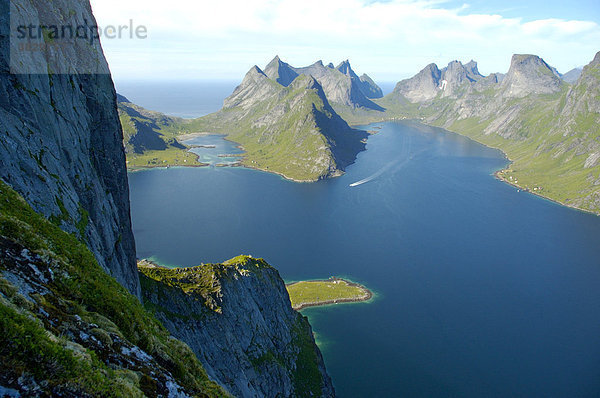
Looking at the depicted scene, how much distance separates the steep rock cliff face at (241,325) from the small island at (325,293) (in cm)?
4049

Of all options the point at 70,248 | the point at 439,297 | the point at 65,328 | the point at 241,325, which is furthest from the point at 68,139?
the point at 439,297

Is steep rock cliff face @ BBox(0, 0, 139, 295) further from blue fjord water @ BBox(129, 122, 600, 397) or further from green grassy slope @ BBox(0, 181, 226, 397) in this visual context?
blue fjord water @ BBox(129, 122, 600, 397)

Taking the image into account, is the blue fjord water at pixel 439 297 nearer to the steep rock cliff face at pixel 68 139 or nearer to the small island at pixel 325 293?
the small island at pixel 325 293

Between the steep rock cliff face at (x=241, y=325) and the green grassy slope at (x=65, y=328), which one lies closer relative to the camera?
the green grassy slope at (x=65, y=328)

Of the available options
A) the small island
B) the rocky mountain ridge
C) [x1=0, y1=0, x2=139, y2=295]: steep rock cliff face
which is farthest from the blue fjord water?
[x1=0, y1=0, x2=139, y2=295]: steep rock cliff face

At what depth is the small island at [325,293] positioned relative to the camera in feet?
423

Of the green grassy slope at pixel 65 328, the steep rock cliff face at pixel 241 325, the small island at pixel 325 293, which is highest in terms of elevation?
the green grassy slope at pixel 65 328

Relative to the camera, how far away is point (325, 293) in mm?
133625

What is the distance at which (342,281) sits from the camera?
5645 inches

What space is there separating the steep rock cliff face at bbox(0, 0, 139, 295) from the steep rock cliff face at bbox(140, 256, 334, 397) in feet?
34.2

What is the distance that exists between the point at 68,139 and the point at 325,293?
109 metres

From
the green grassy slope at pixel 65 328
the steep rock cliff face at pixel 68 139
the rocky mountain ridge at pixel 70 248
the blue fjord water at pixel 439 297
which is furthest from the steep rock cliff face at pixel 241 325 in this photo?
the green grassy slope at pixel 65 328

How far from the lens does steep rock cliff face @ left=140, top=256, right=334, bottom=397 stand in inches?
2183

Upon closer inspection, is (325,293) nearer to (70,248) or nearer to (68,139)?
(68,139)
